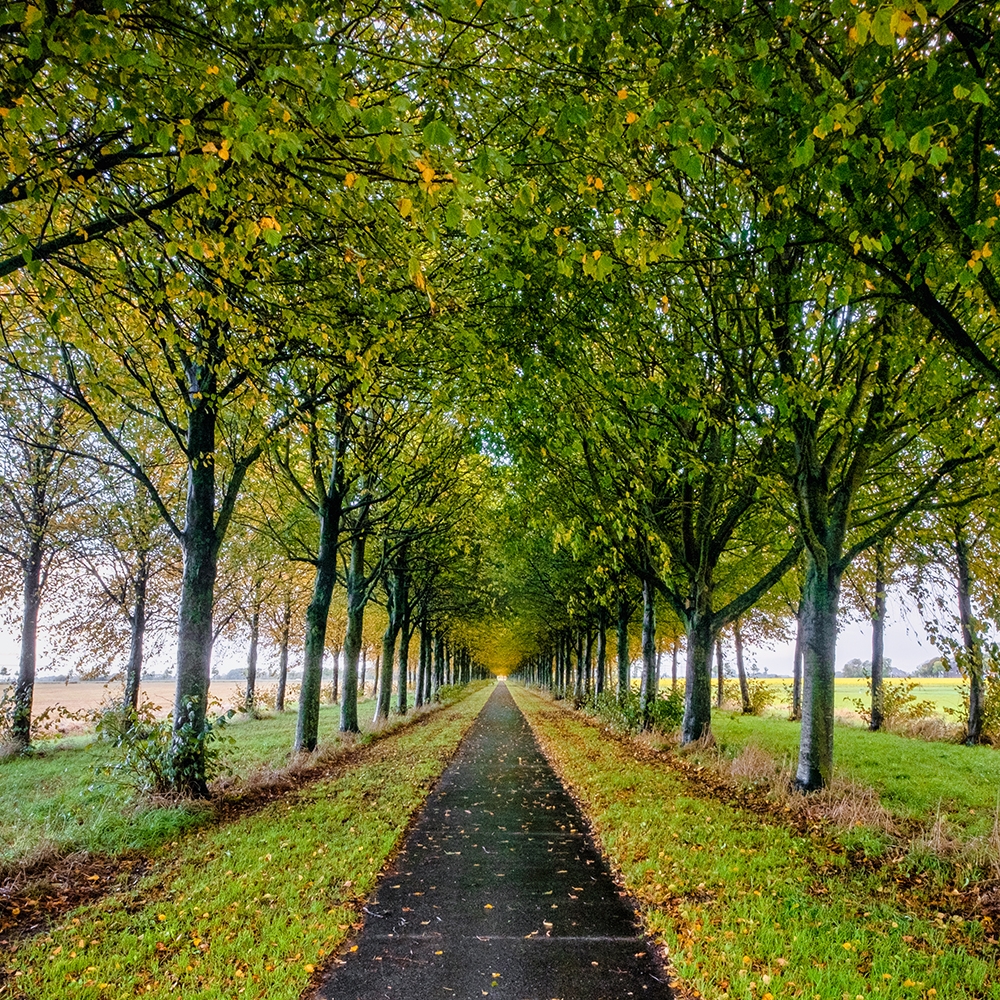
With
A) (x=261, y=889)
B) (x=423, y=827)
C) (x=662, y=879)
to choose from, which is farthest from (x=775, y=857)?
(x=261, y=889)

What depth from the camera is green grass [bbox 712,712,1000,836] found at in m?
9.05

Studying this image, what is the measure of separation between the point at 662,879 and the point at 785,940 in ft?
4.70

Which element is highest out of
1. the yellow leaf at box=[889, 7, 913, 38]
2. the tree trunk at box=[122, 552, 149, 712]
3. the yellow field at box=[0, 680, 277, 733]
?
the yellow leaf at box=[889, 7, 913, 38]

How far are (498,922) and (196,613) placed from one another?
654 centimetres

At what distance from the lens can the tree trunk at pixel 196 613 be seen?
872cm

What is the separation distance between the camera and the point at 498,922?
5.25 metres

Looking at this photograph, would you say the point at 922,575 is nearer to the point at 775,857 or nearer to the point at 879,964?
the point at 775,857

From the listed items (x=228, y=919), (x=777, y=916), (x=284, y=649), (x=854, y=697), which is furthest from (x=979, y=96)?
(x=284, y=649)

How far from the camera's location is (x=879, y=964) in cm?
436

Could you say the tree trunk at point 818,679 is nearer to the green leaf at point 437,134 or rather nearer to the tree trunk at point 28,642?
the green leaf at point 437,134

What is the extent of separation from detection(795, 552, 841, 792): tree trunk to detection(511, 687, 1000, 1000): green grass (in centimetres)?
145

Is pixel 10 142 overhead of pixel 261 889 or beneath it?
overhead

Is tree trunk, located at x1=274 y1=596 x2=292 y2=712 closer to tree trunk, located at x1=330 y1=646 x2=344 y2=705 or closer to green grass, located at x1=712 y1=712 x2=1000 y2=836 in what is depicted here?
tree trunk, located at x1=330 y1=646 x2=344 y2=705

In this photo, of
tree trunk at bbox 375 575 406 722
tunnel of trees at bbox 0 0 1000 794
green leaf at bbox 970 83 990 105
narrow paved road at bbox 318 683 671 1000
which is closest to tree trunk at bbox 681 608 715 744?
tunnel of trees at bbox 0 0 1000 794
